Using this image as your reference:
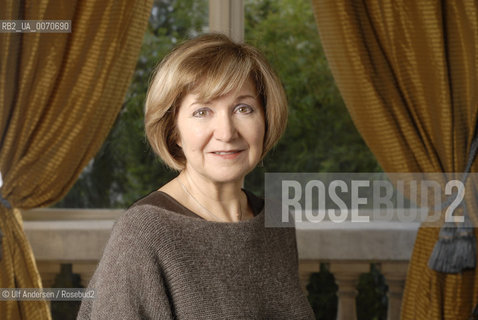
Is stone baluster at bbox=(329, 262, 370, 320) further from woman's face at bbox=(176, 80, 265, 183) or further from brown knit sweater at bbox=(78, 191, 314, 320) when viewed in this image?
woman's face at bbox=(176, 80, 265, 183)

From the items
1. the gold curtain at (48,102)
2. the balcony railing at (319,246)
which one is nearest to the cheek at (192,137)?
the gold curtain at (48,102)

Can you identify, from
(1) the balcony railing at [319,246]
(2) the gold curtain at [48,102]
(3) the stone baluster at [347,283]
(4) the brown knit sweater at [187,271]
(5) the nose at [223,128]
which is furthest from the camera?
(3) the stone baluster at [347,283]

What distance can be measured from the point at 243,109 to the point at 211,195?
0.21m

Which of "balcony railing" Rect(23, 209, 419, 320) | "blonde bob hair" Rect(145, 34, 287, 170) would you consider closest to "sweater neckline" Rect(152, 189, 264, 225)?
"blonde bob hair" Rect(145, 34, 287, 170)

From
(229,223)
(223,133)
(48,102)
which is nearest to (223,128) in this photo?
(223,133)

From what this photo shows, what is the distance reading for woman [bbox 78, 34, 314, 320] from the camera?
3.55 feet

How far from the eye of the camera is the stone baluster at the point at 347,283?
2.47 metres

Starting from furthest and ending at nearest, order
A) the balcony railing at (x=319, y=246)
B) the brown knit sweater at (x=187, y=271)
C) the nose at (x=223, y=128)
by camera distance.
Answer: the balcony railing at (x=319, y=246), the nose at (x=223, y=128), the brown knit sweater at (x=187, y=271)

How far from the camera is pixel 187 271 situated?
1135 millimetres

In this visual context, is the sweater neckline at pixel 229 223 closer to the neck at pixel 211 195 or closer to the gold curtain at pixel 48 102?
the neck at pixel 211 195

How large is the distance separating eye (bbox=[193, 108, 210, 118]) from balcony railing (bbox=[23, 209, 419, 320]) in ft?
4.19

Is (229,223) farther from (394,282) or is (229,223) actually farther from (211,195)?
(394,282)

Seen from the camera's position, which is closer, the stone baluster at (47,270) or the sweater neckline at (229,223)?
the sweater neckline at (229,223)

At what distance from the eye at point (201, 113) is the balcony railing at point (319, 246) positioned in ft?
4.19
